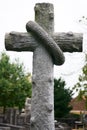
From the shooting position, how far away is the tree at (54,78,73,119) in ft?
187

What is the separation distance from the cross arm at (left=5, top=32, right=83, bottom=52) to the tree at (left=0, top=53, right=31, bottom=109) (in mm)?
47060

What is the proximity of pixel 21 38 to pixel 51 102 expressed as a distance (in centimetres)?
92

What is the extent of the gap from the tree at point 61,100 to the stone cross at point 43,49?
4921 centimetres

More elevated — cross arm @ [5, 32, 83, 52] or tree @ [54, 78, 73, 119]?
cross arm @ [5, 32, 83, 52]

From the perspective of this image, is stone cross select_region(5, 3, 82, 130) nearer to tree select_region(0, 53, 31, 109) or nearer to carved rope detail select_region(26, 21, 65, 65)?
carved rope detail select_region(26, 21, 65, 65)

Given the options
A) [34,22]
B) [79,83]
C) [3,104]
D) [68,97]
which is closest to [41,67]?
[34,22]

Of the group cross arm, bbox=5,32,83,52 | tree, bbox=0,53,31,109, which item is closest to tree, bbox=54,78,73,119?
tree, bbox=0,53,31,109

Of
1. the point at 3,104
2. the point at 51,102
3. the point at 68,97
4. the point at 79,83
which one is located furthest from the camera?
the point at 68,97

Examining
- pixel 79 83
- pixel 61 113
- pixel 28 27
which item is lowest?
pixel 61 113

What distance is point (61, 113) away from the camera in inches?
2261

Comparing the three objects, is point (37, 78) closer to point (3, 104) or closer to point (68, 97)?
point (3, 104)

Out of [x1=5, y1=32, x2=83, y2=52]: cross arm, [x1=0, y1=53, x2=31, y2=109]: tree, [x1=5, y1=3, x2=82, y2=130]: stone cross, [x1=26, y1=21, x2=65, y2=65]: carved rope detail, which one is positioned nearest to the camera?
[x1=5, y1=3, x2=82, y2=130]: stone cross

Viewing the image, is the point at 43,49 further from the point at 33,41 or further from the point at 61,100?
the point at 61,100

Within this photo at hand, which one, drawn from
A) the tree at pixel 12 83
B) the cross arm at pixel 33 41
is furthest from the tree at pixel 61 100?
the cross arm at pixel 33 41
